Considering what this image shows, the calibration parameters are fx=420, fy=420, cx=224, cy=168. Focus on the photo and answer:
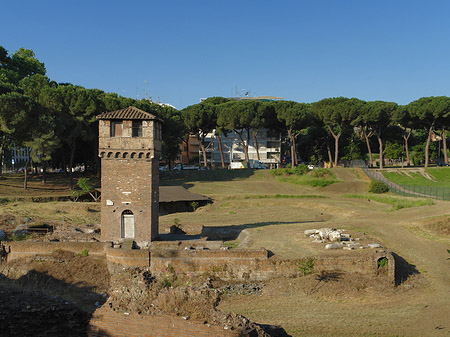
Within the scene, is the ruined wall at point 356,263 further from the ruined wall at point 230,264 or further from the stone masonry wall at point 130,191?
the stone masonry wall at point 130,191

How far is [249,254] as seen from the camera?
60.7 feet

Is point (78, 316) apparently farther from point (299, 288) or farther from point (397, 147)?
point (397, 147)

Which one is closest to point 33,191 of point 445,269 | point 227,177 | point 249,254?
point 227,177

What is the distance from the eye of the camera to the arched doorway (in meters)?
22.6

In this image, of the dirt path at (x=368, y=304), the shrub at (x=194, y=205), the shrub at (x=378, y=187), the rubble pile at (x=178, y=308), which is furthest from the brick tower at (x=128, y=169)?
the shrub at (x=378, y=187)

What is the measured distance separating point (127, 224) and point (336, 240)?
11.1 meters

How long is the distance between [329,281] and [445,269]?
264 inches

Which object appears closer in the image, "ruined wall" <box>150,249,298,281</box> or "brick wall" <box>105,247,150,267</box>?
"ruined wall" <box>150,249,298,281</box>

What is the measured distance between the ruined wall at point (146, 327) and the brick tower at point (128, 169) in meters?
11.1

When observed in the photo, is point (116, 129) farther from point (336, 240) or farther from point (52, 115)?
point (52, 115)

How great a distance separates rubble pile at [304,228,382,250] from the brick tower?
8.91 metres

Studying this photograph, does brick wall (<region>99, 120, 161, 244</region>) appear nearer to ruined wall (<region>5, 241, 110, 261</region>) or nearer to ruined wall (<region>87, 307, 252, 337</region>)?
ruined wall (<region>5, 241, 110, 261</region>)

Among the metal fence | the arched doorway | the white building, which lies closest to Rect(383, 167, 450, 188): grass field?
the metal fence

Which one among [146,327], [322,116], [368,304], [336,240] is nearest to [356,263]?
[368,304]
